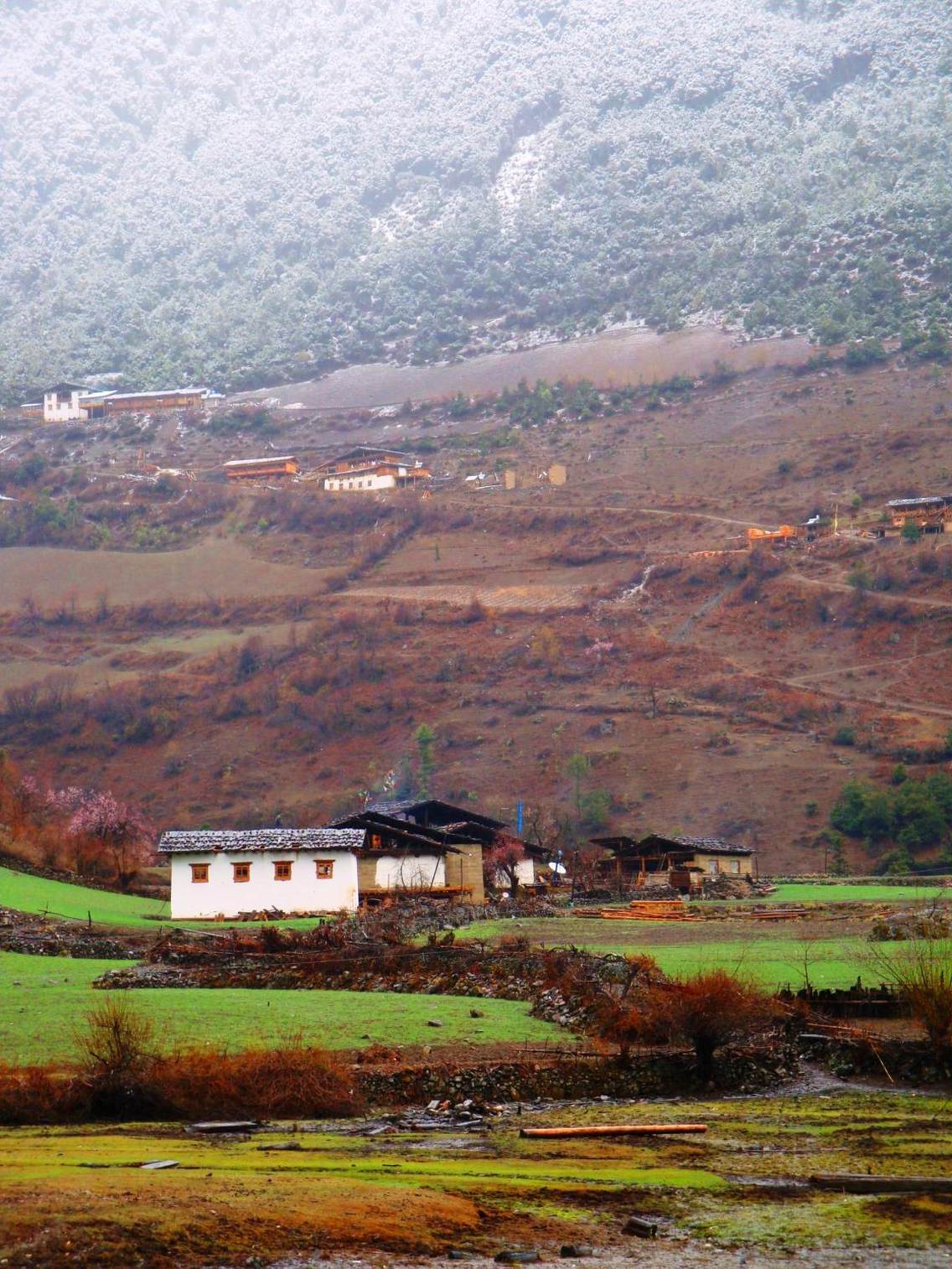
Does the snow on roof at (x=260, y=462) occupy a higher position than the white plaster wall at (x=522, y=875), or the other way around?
the snow on roof at (x=260, y=462)

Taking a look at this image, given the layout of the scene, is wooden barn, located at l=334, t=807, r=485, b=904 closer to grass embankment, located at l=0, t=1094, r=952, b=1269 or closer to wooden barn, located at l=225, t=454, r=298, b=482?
grass embankment, located at l=0, t=1094, r=952, b=1269

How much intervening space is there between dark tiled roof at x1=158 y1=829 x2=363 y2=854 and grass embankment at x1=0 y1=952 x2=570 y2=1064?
67.2 feet

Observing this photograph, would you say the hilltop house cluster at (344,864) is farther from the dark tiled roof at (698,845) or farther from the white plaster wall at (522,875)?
the dark tiled roof at (698,845)

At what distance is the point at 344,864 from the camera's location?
55469mm

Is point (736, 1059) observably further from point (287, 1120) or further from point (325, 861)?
point (325, 861)

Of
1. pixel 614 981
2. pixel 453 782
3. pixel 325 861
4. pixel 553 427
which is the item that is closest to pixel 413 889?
pixel 325 861

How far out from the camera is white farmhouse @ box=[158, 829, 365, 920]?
2130 inches

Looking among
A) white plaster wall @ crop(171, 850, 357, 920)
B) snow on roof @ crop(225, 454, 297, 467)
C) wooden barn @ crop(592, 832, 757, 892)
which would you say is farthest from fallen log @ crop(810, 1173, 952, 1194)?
snow on roof @ crop(225, 454, 297, 467)

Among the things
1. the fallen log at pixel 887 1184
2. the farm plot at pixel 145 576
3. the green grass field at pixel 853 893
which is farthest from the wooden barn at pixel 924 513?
the fallen log at pixel 887 1184

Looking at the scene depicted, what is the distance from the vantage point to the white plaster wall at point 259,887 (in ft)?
178

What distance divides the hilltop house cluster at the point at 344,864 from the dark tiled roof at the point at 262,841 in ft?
0.09

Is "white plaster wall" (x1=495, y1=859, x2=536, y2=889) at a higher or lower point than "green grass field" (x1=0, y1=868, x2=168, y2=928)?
higher

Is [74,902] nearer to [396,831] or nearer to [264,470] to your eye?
[396,831]

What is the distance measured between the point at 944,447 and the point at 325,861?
367ft
